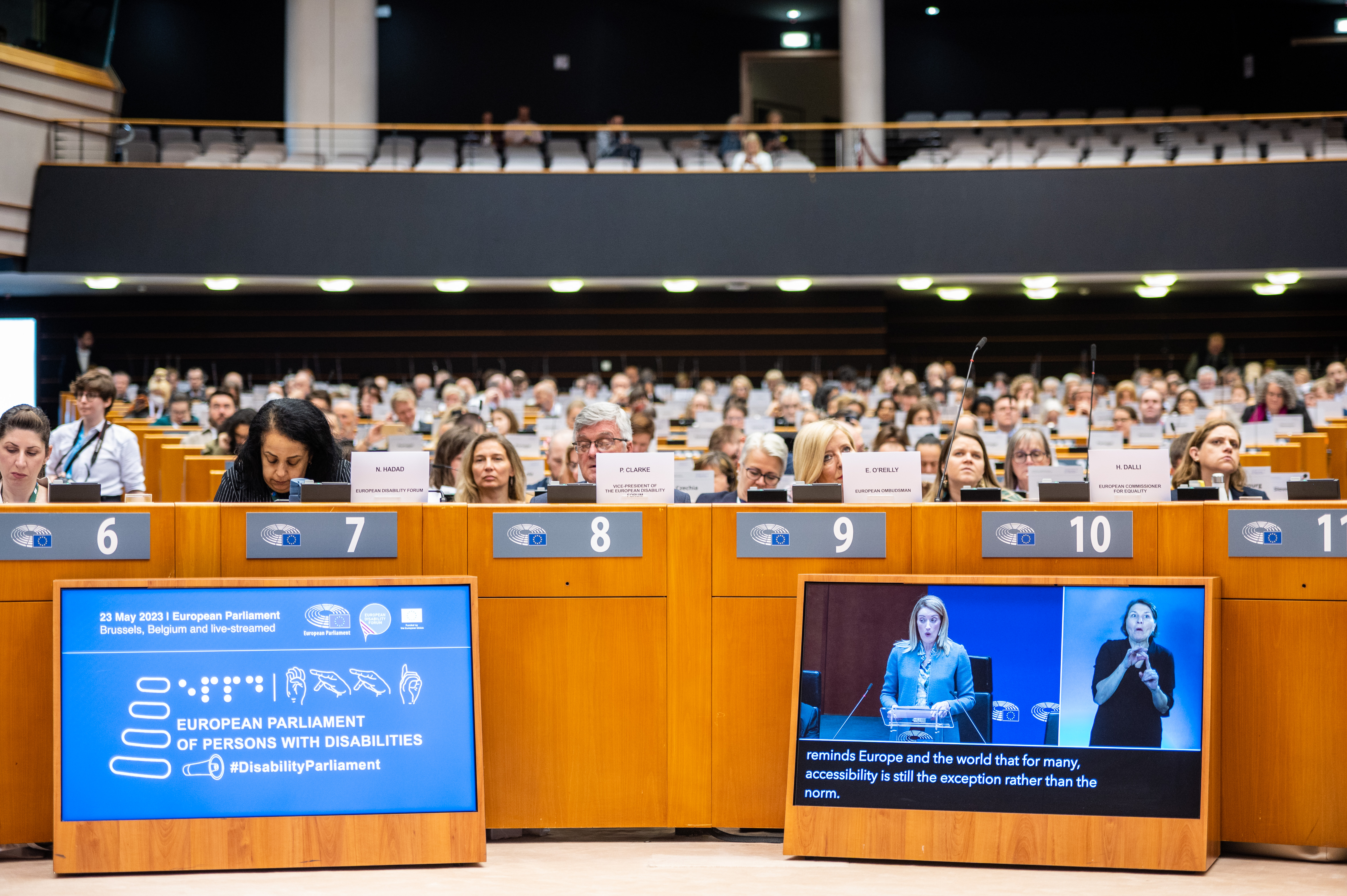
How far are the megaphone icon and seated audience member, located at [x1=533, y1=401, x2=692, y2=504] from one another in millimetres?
1430

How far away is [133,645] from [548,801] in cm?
96

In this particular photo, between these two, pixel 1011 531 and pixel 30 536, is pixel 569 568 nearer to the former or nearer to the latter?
pixel 1011 531

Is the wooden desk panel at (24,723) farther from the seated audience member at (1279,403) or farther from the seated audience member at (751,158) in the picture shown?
the seated audience member at (751,158)

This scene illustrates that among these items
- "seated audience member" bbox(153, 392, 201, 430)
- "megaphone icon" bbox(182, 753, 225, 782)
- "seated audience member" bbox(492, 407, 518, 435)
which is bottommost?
"megaphone icon" bbox(182, 753, 225, 782)

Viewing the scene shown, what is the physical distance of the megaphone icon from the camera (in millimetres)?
2506

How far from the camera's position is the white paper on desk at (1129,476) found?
2812 millimetres

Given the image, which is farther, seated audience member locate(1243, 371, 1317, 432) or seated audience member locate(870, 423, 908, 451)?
seated audience member locate(1243, 371, 1317, 432)

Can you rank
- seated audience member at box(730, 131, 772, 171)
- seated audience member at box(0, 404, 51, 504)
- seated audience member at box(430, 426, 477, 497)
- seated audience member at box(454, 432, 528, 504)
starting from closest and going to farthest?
seated audience member at box(0, 404, 51, 504) < seated audience member at box(454, 432, 528, 504) < seated audience member at box(430, 426, 477, 497) < seated audience member at box(730, 131, 772, 171)

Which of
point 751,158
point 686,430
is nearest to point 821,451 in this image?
point 686,430

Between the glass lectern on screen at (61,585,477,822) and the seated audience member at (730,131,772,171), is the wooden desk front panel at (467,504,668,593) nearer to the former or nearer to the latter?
the glass lectern on screen at (61,585,477,822)

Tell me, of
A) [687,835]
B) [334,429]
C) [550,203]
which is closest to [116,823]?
[687,835]

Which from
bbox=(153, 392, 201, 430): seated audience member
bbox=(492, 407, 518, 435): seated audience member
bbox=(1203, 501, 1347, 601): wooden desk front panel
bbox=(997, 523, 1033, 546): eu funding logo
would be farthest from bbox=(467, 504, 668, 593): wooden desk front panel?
bbox=(153, 392, 201, 430): seated audience member

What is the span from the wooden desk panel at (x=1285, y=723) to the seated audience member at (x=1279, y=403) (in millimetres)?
5348

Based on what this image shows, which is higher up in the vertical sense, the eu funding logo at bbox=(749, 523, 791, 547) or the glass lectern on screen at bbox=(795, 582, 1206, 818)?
the eu funding logo at bbox=(749, 523, 791, 547)
